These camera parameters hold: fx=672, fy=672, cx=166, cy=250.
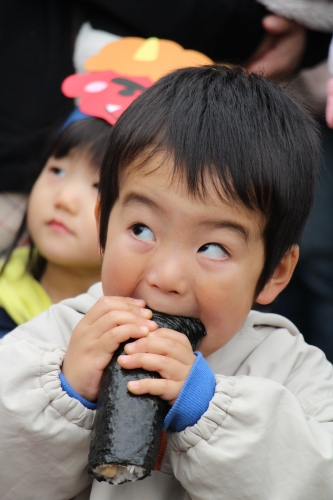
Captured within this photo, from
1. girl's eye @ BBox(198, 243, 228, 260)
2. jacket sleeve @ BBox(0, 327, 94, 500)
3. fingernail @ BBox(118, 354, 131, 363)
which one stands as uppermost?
girl's eye @ BBox(198, 243, 228, 260)

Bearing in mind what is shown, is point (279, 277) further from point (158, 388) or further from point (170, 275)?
point (158, 388)

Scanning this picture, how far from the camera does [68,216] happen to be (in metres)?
2.34

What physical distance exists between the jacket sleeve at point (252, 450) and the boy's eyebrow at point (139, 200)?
36cm

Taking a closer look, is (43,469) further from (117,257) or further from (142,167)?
(142,167)

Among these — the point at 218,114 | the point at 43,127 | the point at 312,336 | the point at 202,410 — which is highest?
the point at 218,114

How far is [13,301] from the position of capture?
7.50ft

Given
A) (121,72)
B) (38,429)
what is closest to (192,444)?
(38,429)

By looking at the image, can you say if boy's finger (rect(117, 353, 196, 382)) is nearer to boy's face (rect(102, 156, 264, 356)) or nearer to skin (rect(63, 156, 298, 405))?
skin (rect(63, 156, 298, 405))

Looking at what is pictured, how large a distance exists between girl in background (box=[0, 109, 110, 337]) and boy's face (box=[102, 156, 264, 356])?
923 millimetres

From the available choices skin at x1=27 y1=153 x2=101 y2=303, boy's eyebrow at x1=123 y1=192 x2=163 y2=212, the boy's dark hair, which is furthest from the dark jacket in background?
boy's eyebrow at x1=123 y1=192 x2=163 y2=212

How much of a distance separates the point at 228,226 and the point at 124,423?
0.45 m

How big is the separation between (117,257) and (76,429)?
1.15 ft

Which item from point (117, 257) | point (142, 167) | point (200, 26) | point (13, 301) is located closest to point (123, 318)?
point (117, 257)

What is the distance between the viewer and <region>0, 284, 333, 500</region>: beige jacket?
125 cm
